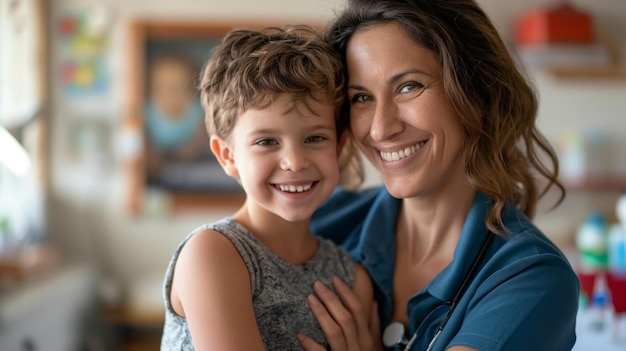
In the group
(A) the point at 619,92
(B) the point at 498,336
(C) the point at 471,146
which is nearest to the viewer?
(B) the point at 498,336

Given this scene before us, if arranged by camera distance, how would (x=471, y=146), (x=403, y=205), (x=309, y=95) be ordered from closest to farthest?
(x=309, y=95), (x=471, y=146), (x=403, y=205)

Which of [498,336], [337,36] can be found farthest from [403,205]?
[498,336]

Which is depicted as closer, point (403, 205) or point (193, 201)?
point (403, 205)

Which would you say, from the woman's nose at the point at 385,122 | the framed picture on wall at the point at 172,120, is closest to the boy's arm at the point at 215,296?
the woman's nose at the point at 385,122

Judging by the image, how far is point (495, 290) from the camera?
1.21 m

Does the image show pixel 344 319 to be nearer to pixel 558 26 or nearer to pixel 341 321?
pixel 341 321

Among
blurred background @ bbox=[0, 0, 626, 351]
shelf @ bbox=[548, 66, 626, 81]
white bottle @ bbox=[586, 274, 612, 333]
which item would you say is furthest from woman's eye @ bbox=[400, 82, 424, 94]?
shelf @ bbox=[548, 66, 626, 81]

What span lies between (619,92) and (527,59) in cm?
73

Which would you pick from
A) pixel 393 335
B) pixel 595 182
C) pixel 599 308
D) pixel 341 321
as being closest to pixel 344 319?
pixel 341 321

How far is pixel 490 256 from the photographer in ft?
4.37

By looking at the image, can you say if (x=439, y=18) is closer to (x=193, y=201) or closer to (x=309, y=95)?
(x=309, y=95)

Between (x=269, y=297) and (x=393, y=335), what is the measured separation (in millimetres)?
288

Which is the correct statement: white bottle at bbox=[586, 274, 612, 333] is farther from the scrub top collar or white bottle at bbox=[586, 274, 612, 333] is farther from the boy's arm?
the boy's arm

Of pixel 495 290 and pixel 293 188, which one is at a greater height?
pixel 293 188
